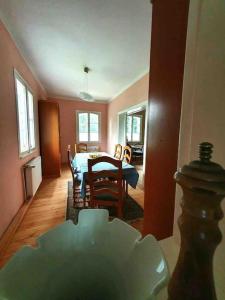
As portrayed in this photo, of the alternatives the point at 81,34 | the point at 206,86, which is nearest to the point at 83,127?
the point at 81,34

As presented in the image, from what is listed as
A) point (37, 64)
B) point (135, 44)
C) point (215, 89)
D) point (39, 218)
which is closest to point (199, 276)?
point (215, 89)

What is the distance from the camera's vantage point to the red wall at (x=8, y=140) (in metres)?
1.69

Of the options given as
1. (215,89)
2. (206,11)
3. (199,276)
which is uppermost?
(206,11)

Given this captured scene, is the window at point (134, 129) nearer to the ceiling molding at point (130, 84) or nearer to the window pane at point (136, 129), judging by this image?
the window pane at point (136, 129)

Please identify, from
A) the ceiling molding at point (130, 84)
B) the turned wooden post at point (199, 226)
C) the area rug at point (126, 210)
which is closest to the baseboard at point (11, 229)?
the area rug at point (126, 210)

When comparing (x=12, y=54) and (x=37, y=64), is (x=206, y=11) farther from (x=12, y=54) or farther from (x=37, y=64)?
(x=37, y=64)

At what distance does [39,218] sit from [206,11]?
8.34 feet

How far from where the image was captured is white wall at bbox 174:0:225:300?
19.5 inches

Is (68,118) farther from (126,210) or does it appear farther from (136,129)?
(126,210)

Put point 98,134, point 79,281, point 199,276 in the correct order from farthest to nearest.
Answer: point 98,134, point 79,281, point 199,276

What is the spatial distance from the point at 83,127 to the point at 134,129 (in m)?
2.48

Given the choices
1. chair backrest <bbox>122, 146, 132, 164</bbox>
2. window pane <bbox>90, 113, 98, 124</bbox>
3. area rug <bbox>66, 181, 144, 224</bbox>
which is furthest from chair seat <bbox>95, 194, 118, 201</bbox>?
window pane <bbox>90, 113, 98, 124</bbox>

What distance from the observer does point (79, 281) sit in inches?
15.6

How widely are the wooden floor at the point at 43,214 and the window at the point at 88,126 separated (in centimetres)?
275
